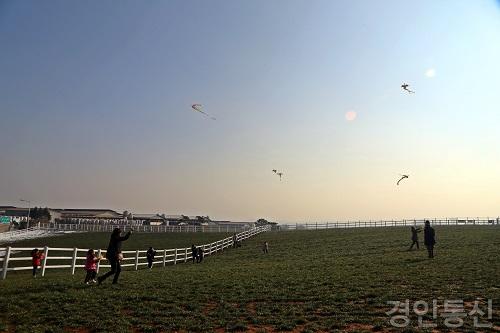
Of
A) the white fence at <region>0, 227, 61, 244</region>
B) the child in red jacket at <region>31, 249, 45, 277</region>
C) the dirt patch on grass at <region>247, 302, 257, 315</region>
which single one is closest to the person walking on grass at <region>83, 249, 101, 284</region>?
the child in red jacket at <region>31, 249, 45, 277</region>

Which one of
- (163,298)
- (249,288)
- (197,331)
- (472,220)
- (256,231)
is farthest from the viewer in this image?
(472,220)

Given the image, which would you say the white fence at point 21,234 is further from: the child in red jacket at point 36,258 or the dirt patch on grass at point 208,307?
the dirt patch on grass at point 208,307

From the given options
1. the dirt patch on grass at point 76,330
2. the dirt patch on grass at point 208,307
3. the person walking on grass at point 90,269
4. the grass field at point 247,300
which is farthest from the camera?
the person walking on grass at point 90,269

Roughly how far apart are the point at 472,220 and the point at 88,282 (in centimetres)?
6947

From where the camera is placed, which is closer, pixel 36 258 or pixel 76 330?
pixel 76 330

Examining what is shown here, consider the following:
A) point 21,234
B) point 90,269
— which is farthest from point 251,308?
point 21,234

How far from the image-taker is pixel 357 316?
363 inches

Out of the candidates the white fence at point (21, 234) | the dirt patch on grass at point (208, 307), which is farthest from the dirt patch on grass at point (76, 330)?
the white fence at point (21, 234)

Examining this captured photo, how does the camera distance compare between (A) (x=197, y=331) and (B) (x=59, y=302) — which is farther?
(B) (x=59, y=302)

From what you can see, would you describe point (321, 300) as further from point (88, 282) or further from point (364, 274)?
point (88, 282)

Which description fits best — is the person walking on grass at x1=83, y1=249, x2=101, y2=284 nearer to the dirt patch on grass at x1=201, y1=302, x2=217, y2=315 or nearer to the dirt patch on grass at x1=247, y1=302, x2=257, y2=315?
the dirt patch on grass at x1=201, y1=302, x2=217, y2=315

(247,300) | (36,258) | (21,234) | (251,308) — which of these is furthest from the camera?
(21,234)


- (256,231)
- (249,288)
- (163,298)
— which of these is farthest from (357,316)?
(256,231)

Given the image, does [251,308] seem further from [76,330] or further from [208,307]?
[76,330]
